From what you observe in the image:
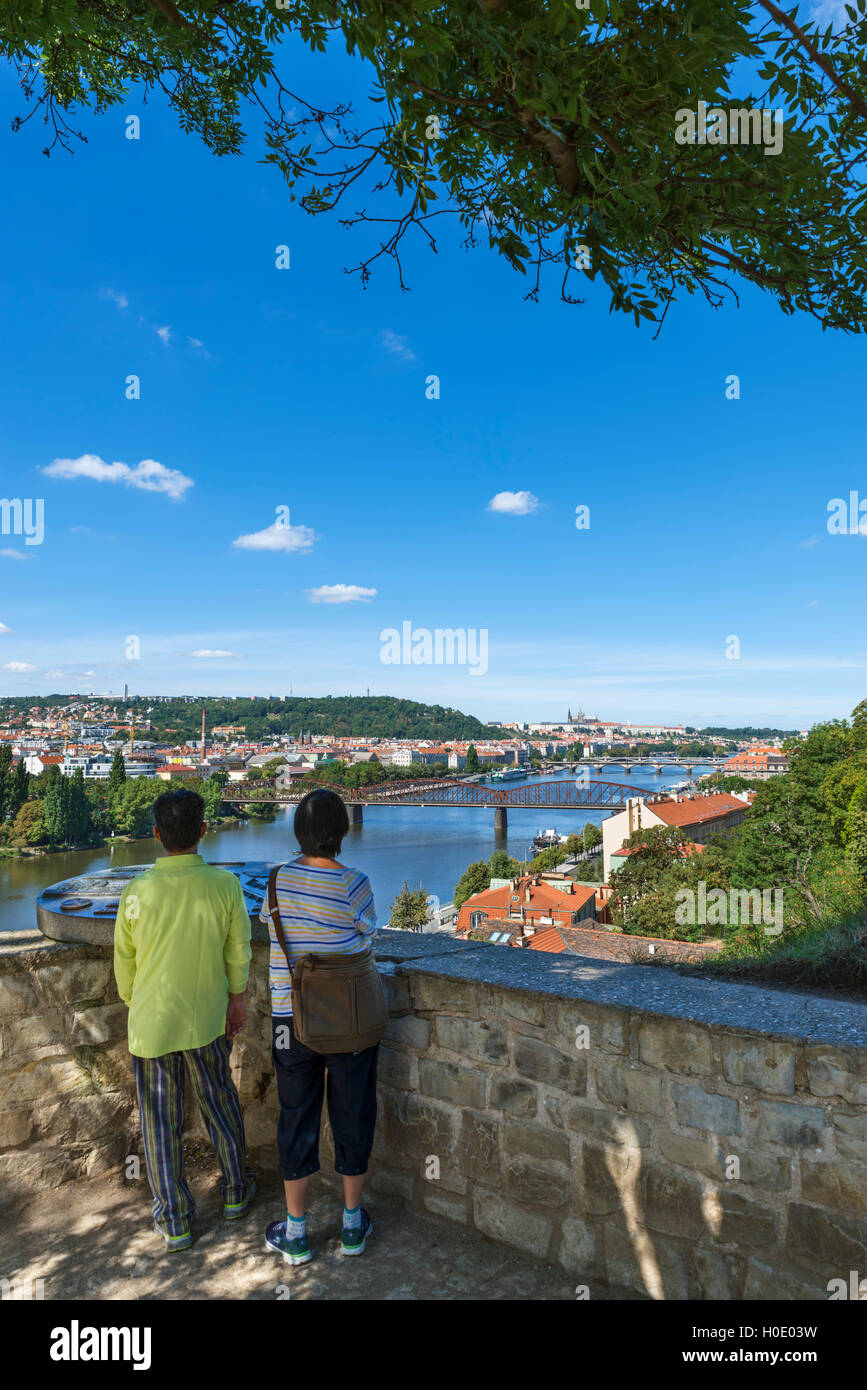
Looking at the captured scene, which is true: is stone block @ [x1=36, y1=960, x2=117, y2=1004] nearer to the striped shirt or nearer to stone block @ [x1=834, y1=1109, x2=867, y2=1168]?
the striped shirt

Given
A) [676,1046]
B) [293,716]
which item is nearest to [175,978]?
[676,1046]

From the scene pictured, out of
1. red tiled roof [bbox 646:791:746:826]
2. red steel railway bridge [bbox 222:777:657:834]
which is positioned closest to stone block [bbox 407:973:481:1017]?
red steel railway bridge [bbox 222:777:657:834]

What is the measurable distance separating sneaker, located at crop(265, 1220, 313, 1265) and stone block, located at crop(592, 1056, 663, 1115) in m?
0.83

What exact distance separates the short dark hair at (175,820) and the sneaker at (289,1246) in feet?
3.21

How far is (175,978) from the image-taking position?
1.91m

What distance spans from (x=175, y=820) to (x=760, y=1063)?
1.43m

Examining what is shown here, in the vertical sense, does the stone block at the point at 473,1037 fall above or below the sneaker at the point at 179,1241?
above

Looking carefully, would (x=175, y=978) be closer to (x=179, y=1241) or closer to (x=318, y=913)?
(x=318, y=913)

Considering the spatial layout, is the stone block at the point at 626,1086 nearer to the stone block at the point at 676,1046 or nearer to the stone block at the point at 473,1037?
the stone block at the point at 676,1046

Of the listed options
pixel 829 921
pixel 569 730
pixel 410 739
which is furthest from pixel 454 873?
pixel 829 921

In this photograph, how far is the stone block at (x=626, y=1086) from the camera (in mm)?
1596

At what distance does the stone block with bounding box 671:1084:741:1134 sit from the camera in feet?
4.87

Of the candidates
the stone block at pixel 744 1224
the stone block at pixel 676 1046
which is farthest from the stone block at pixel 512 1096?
the stone block at pixel 744 1224
